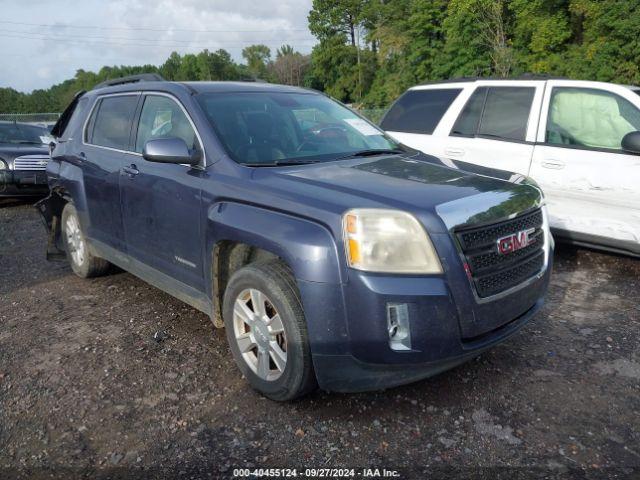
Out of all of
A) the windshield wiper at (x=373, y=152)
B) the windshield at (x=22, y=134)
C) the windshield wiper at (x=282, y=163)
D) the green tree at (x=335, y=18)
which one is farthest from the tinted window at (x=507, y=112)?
the green tree at (x=335, y=18)

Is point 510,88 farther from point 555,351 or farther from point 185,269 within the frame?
point 185,269

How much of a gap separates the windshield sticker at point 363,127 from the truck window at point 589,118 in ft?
7.37

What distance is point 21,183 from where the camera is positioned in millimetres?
9656

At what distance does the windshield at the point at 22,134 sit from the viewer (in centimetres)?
1102

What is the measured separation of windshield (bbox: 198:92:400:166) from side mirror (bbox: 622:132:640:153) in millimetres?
2238

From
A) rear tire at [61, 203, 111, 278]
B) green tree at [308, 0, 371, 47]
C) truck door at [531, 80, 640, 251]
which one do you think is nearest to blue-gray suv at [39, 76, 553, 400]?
rear tire at [61, 203, 111, 278]

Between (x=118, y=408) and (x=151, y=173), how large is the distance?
1623 mm

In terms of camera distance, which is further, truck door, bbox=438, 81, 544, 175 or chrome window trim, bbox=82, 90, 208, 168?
truck door, bbox=438, 81, 544, 175

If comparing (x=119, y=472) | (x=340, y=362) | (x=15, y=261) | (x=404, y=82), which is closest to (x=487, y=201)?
(x=340, y=362)

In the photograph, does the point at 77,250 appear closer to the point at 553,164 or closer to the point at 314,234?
the point at 314,234

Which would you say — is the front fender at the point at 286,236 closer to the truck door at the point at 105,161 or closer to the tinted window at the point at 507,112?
the truck door at the point at 105,161

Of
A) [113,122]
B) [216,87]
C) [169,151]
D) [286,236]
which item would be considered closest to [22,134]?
[113,122]

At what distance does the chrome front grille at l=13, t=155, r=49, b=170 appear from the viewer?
31.5ft

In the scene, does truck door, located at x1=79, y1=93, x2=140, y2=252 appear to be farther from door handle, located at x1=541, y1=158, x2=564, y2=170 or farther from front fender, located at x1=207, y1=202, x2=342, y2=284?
door handle, located at x1=541, y1=158, x2=564, y2=170
